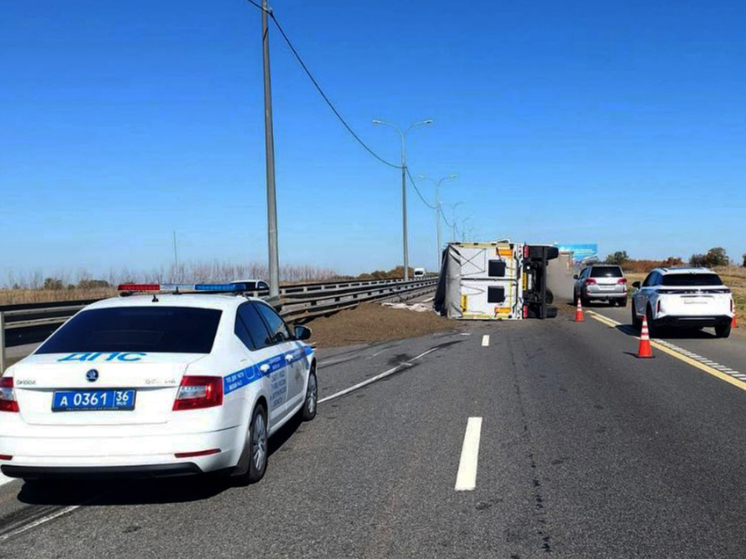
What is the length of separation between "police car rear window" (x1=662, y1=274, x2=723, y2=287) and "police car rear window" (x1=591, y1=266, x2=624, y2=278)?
14.6m

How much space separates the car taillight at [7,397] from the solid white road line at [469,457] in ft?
10.9

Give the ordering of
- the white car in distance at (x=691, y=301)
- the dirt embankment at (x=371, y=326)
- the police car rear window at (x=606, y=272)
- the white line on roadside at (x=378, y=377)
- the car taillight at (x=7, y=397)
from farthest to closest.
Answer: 1. the police car rear window at (x=606, y=272)
2. the dirt embankment at (x=371, y=326)
3. the white car in distance at (x=691, y=301)
4. the white line on roadside at (x=378, y=377)
5. the car taillight at (x=7, y=397)

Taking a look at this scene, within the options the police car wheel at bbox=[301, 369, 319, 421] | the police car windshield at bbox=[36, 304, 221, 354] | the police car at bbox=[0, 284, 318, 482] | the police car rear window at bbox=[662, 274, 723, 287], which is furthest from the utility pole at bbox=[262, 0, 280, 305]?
the police car at bbox=[0, 284, 318, 482]

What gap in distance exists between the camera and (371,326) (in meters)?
21.2

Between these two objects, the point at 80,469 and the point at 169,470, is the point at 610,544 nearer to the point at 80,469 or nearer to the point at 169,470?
the point at 169,470

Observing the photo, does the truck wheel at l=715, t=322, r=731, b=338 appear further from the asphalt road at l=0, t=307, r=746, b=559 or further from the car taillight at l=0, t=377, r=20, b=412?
the car taillight at l=0, t=377, r=20, b=412

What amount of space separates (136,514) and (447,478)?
2.42 metres

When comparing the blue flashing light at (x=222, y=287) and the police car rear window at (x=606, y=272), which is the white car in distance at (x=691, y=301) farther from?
the police car rear window at (x=606, y=272)

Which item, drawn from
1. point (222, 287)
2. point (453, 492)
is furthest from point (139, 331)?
point (453, 492)

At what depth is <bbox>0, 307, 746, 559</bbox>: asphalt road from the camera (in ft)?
14.2

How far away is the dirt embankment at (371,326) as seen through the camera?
18.7 metres

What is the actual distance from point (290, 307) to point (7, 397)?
14320 millimetres

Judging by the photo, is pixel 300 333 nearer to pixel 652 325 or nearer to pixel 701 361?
pixel 701 361

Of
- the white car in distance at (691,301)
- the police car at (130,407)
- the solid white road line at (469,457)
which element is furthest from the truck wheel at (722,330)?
the police car at (130,407)
